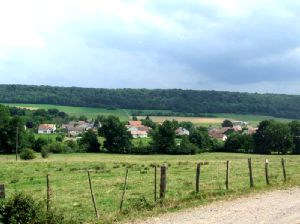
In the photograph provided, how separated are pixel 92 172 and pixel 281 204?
1943 centimetres

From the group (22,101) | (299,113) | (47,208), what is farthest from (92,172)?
(22,101)

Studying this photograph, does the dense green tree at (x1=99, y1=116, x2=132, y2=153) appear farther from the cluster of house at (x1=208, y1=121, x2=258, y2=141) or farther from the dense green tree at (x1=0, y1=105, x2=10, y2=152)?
the cluster of house at (x1=208, y1=121, x2=258, y2=141)

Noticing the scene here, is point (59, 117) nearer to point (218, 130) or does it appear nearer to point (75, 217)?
point (218, 130)

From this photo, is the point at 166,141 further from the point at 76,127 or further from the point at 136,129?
the point at 76,127

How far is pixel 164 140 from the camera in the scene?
344 ft

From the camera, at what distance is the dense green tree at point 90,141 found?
104m

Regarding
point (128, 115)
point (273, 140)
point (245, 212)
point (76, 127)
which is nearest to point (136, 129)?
point (76, 127)

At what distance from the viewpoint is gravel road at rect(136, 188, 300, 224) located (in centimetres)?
1606

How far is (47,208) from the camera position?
48.5ft

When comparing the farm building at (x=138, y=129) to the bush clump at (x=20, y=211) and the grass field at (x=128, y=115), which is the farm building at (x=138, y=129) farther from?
the bush clump at (x=20, y=211)

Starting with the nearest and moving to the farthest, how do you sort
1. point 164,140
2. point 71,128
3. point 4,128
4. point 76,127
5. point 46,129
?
point 4,128
point 164,140
point 46,129
point 76,127
point 71,128

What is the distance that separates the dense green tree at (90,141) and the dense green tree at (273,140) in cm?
3389

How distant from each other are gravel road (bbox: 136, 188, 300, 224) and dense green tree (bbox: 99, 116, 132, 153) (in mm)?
83825

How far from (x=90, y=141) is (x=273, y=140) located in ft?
127
